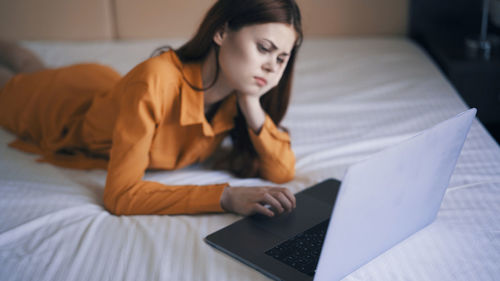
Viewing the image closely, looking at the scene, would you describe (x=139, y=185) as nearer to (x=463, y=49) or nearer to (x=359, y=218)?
(x=359, y=218)

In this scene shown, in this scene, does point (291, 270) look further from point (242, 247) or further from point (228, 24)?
point (228, 24)

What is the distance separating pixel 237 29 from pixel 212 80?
0.59 ft

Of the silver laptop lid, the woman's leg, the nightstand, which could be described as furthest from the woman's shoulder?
the nightstand

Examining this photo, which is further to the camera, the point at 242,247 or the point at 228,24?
the point at 228,24

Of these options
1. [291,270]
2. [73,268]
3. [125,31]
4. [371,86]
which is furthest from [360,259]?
[125,31]

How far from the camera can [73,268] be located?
91 cm

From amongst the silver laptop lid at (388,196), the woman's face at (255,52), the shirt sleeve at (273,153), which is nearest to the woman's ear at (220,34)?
the woman's face at (255,52)

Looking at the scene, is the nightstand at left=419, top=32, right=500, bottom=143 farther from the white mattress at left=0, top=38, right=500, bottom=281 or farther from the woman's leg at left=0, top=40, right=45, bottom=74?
the woman's leg at left=0, top=40, right=45, bottom=74

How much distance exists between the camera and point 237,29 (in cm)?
111

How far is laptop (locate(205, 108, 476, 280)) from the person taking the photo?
0.72m

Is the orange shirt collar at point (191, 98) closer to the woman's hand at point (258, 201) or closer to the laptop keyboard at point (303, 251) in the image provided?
the woman's hand at point (258, 201)

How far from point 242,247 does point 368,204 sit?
28cm

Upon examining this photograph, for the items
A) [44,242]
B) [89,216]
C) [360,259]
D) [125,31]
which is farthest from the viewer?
[125,31]

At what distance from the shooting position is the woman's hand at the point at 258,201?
1.04m
